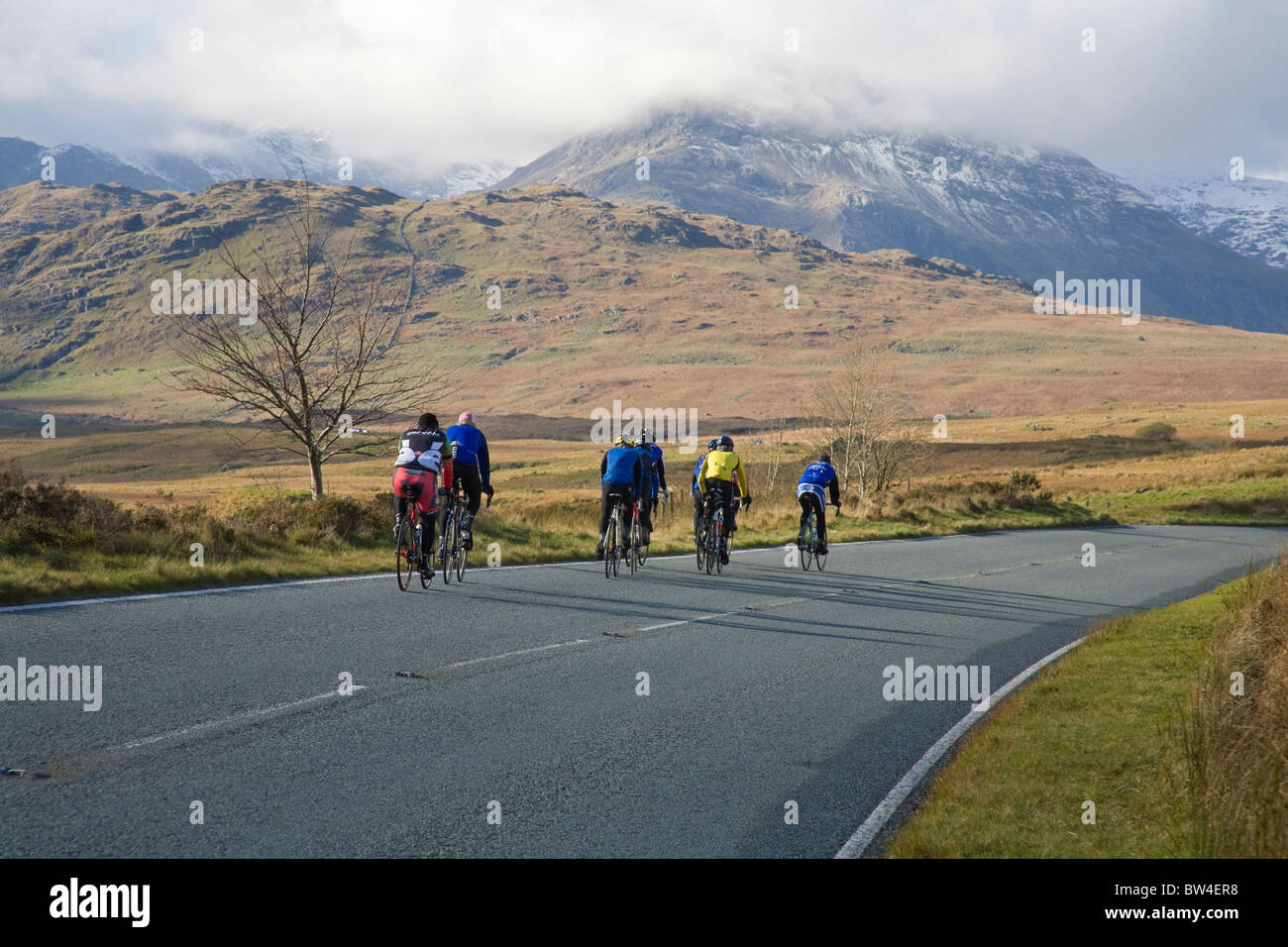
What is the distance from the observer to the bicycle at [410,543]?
12555 mm

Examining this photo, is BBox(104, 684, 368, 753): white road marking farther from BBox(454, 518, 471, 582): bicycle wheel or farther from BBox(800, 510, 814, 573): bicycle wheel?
BBox(800, 510, 814, 573): bicycle wheel

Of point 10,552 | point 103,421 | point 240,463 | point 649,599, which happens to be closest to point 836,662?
point 649,599

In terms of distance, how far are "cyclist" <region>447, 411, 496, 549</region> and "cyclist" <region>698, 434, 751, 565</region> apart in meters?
4.21

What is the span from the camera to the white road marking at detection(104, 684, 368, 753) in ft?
19.7

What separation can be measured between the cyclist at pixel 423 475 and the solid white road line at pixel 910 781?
6.67 m

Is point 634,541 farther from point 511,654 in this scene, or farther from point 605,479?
point 511,654

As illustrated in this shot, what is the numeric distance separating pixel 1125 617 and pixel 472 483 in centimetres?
841

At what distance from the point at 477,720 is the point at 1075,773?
376 centimetres

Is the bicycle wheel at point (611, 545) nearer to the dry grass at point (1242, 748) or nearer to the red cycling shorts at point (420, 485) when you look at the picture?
the red cycling shorts at point (420, 485)

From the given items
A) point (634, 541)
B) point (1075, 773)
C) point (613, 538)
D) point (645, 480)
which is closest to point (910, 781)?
point (1075, 773)

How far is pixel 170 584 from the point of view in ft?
38.7

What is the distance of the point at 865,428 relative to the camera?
122 ft
